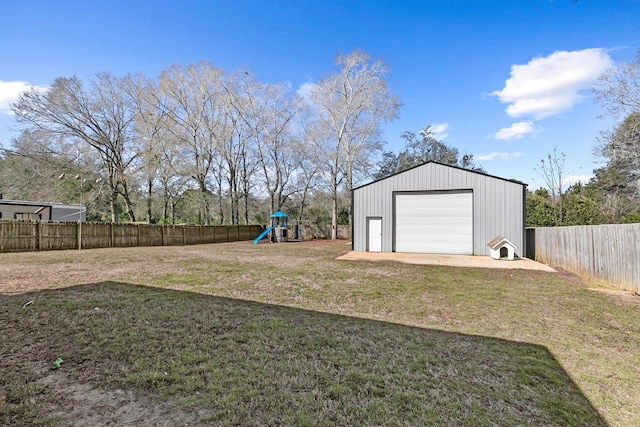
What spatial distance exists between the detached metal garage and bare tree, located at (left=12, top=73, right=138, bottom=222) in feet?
58.9

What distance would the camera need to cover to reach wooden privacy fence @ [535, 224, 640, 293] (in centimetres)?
567

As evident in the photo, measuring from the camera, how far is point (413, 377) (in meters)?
2.47

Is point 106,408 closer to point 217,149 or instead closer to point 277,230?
point 277,230

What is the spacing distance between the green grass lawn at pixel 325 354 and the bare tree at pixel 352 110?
62.4 ft

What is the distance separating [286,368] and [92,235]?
1563cm

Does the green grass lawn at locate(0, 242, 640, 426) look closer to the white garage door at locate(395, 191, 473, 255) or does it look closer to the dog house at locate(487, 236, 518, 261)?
the dog house at locate(487, 236, 518, 261)

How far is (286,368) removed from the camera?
2.59 meters

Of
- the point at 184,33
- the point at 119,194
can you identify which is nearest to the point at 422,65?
the point at 184,33

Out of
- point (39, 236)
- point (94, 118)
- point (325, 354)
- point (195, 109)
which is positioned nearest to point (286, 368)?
point (325, 354)

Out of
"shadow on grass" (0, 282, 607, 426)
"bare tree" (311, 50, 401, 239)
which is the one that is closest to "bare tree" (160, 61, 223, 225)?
"bare tree" (311, 50, 401, 239)

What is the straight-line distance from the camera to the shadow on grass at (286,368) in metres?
1.99

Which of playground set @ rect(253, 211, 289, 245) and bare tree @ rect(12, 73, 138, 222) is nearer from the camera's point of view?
bare tree @ rect(12, 73, 138, 222)

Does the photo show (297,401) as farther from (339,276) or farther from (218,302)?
(339,276)

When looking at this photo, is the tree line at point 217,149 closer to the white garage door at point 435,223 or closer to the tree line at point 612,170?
the tree line at point 612,170
